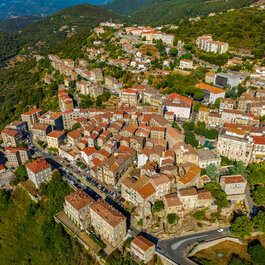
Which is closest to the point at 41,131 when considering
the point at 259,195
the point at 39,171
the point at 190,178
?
the point at 39,171

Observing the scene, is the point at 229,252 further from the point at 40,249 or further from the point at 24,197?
the point at 24,197

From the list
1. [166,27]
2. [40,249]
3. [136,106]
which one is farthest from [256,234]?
[166,27]

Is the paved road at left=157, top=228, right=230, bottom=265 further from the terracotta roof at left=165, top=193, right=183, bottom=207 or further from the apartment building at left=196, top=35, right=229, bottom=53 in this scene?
the apartment building at left=196, top=35, right=229, bottom=53

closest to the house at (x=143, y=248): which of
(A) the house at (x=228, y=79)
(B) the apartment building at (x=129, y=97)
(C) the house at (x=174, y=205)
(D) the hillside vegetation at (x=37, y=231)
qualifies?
(C) the house at (x=174, y=205)

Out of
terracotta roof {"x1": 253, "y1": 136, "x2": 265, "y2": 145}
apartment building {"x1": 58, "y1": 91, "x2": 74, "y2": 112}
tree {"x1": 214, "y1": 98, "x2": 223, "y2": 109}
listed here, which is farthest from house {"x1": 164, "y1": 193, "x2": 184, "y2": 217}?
apartment building {"x1": 58, "y1": 91, "x2": 74, "y2": 112}

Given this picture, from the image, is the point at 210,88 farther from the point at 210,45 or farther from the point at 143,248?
the point at 143,248

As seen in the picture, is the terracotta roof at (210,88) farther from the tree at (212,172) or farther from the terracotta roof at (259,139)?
the tree at (212,172)
